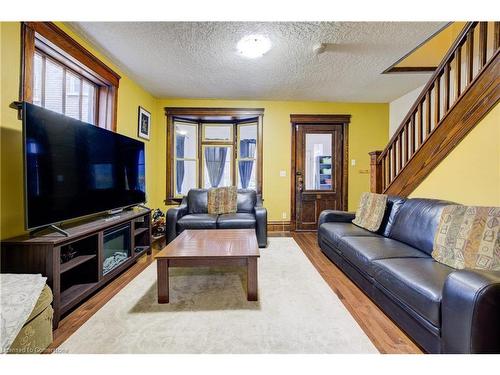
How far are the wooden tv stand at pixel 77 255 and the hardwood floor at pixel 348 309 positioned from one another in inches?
2.8

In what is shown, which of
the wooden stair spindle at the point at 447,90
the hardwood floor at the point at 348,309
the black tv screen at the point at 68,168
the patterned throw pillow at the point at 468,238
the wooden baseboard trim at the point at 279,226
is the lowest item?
the hardwood floor at the point at 348,309

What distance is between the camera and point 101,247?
2.09 metres

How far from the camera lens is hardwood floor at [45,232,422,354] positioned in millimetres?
1419

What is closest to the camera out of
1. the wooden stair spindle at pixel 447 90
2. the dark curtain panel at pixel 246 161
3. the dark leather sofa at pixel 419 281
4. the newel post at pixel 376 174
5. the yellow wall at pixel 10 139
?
the dark leather sofa at pixel 419 281

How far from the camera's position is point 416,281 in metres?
1.39

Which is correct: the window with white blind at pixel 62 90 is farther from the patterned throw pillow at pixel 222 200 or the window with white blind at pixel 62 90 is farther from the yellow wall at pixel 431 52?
the yellow wall at pixel 431 52

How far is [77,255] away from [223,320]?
4.71 ft

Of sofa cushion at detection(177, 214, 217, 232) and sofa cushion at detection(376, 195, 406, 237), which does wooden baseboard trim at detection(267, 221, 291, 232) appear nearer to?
sofa cushion at detection(177, 214, 217, 232)

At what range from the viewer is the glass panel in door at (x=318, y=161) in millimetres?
4664

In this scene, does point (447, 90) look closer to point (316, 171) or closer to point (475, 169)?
point (475, 169)

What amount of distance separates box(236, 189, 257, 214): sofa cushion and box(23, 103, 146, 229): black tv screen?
172cm

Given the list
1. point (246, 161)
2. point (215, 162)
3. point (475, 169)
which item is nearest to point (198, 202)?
point (215, 162)

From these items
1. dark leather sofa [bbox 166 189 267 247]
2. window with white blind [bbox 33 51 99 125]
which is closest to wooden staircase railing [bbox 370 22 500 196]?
dark leather sofa [bbox 166 189 267 247]

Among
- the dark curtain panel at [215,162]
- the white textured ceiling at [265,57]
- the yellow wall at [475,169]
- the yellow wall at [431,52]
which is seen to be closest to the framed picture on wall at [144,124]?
the white textured ceiling at [265,57]
